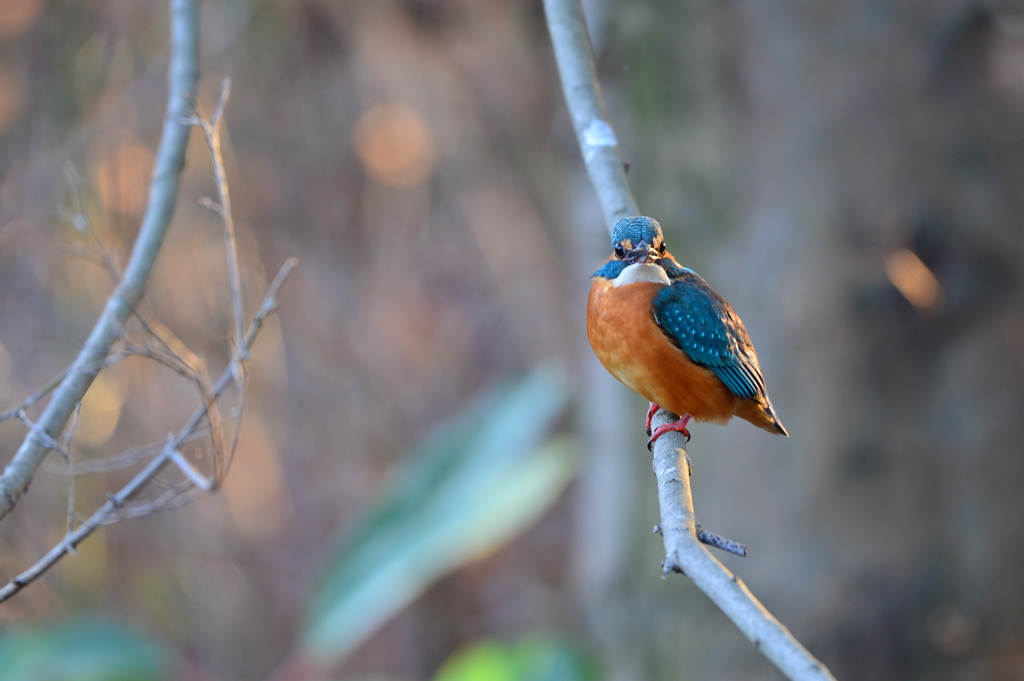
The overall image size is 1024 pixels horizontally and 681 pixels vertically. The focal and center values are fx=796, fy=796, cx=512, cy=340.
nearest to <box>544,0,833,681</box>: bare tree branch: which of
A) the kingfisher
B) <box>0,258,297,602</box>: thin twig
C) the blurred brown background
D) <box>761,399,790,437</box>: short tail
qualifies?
the kingfisher

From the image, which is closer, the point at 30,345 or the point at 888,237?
the point at 888,237

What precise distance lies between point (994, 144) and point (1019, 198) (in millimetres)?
219

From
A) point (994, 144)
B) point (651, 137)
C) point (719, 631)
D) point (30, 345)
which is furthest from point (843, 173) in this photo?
point (30, 345)

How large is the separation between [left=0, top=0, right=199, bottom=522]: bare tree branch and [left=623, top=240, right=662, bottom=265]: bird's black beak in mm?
901

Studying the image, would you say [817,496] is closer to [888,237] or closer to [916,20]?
[888,237]

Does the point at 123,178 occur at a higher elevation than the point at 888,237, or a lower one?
higher

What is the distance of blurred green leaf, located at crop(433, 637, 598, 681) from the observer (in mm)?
3553

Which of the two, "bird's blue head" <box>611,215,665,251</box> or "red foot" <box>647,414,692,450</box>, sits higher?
"bird's blue head" <box>611,215,665,251</box>

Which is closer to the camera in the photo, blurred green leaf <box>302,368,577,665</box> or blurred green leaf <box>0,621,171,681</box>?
blurred green leaf <box>0,621,171,681</box>

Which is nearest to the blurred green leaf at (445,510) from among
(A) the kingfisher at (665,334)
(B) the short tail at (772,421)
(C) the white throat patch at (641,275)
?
(B) the short tail at (772,421)

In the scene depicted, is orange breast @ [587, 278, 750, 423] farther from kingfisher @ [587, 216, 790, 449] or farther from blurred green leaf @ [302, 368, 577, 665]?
blurred green leaf @ [302, 368, 577, 665]

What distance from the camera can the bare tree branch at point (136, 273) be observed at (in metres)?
1.31

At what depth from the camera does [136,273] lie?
1.52 meters

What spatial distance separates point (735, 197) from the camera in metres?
3.21
